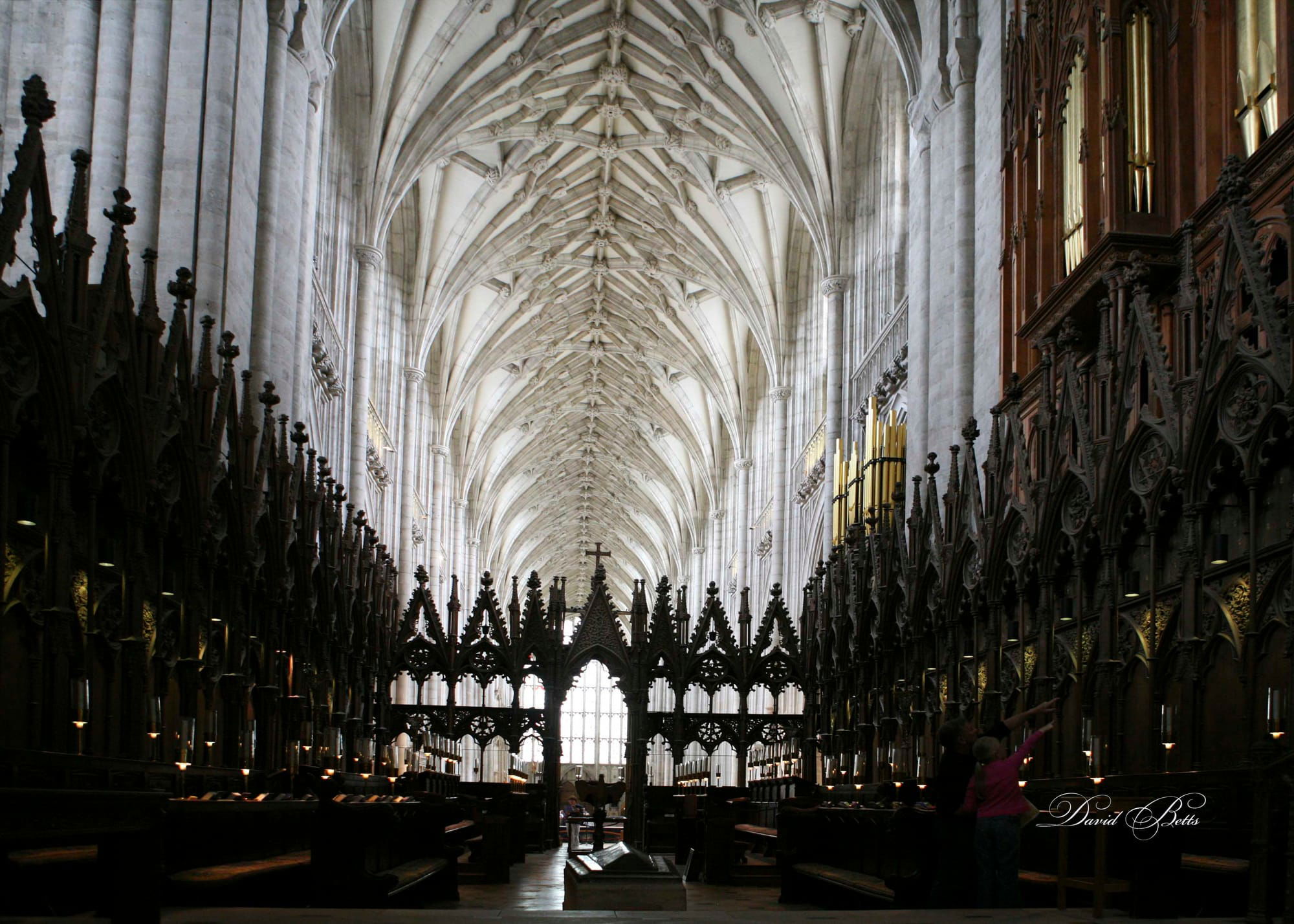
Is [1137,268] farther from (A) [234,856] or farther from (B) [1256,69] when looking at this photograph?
(A) [234,856]

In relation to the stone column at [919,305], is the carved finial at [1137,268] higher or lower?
lower

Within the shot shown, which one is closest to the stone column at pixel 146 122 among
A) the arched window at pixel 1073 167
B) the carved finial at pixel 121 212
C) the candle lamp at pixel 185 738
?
the carved finial at pixel 121 212

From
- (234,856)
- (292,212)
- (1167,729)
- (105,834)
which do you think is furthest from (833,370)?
(105,834)

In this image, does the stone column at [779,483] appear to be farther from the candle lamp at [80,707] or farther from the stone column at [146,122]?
the candle lamp at [80,707]

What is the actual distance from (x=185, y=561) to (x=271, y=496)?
2.20 m

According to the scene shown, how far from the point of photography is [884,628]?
16.7 metres

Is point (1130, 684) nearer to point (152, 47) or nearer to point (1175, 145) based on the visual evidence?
point (1175, 145)

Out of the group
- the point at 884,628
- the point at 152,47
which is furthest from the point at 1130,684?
the point at 152,47

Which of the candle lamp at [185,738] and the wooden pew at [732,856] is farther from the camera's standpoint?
the wooden pew at [732,856]

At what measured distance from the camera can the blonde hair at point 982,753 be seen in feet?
22.9

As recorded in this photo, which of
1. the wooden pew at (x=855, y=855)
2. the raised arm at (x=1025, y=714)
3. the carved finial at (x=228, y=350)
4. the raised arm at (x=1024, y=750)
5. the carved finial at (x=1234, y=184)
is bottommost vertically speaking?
the wooden pew at (x=855, y=855)

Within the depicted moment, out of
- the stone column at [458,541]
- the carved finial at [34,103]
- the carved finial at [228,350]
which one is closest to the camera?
the carved finial at [34,103]

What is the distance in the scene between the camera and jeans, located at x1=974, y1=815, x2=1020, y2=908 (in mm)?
7090

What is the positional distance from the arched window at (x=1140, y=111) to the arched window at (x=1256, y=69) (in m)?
0.99
